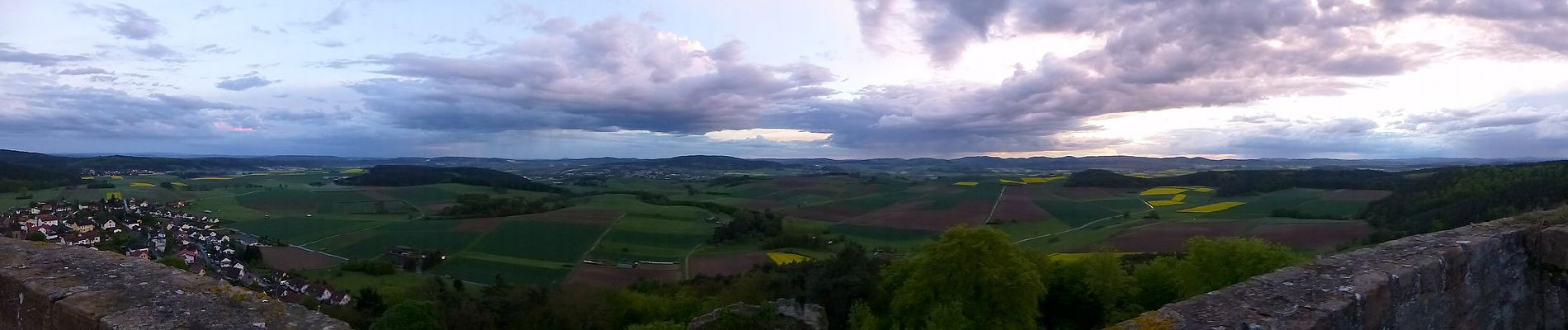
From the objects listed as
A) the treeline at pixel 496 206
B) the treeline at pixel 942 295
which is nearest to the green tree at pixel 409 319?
the treeline at pixel 942 295

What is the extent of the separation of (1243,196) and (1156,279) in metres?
62.7

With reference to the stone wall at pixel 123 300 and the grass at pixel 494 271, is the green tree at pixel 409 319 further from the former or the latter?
the grass at pixel 494 271

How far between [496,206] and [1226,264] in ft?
225

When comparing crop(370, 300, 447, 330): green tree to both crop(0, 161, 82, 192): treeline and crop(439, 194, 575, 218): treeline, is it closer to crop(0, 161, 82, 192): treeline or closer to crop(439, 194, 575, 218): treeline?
crop(439, 194, 575, 218): treeline

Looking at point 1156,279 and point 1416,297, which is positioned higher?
point 1416,297

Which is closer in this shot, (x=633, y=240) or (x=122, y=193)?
(x=633, y=240)

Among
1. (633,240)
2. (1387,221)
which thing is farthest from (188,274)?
(1387,221)

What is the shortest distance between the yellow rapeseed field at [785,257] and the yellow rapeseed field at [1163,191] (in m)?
53.6

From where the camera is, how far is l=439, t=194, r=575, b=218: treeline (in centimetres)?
6706

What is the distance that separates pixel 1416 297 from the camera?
4801 mm

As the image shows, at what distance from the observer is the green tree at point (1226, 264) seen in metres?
17.0

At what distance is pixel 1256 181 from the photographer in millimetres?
78625

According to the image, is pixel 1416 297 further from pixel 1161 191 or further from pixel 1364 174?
pixel 1364 174

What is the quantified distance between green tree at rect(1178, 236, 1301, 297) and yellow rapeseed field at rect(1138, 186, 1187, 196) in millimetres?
67603
